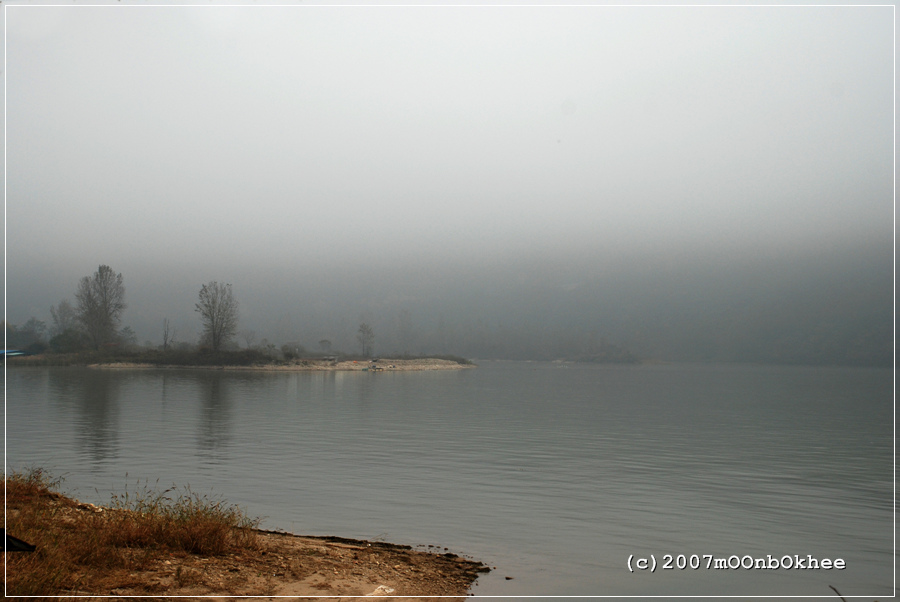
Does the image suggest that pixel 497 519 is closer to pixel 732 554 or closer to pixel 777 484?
pixel 732 554

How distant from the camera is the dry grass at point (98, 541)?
22.9 feet

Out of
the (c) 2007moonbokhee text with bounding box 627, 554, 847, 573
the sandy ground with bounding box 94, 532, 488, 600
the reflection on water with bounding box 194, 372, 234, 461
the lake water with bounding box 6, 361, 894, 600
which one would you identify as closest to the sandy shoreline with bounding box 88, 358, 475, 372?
the reflection on water with bounding box 194, 372, 234, 461

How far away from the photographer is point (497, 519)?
1348cm

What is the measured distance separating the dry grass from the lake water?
9.79 ft

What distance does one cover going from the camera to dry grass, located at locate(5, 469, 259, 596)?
22.9 ft

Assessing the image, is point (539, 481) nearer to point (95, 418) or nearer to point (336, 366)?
Result: point (95, 418)

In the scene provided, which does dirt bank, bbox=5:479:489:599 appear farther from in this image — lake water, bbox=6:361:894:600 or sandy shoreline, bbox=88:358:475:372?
sandy shoreline, bbox=88:358:475:372

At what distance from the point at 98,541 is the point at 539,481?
41.5ft

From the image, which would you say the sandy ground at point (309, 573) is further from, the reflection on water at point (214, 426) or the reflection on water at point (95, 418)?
the reflection on water at point (95, 418)

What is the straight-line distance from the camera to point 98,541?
27.8ft

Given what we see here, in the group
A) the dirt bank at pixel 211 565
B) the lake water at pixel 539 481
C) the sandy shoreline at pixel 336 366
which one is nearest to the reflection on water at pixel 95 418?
the lake water at pixel 539 481

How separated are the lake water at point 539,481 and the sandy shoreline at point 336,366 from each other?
285 ft

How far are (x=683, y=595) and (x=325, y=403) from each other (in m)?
41.9

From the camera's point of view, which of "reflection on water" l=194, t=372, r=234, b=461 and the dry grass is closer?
the dry grass
